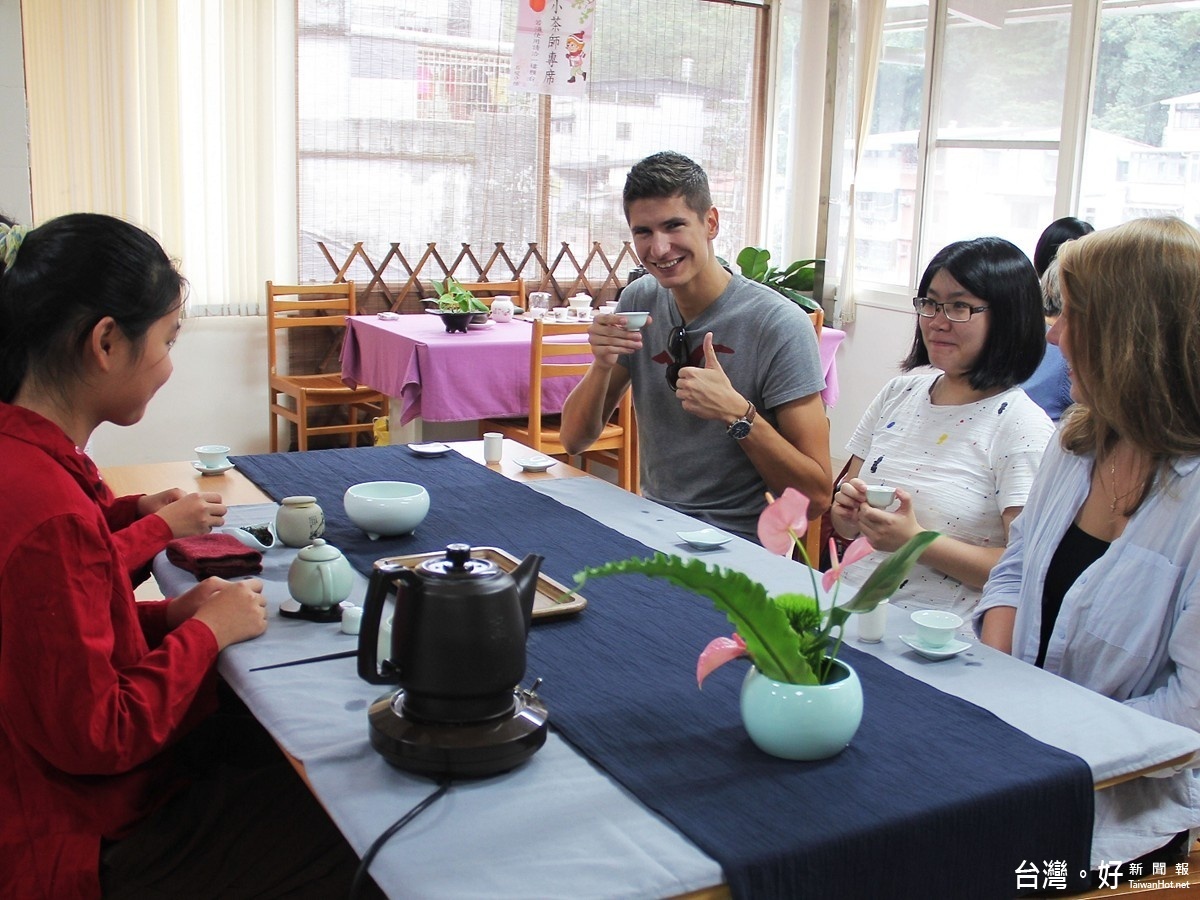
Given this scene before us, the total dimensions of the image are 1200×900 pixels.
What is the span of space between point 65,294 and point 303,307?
150 inches

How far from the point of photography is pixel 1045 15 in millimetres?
4816

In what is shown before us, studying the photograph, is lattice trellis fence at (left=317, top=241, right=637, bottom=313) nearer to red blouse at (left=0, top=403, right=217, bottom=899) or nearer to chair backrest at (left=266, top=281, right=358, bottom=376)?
chair backrest at (left=266, top=281, right=358, bottom=376)

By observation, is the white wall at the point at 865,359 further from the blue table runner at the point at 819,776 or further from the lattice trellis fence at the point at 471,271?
the blue table runner at the point at 819,776

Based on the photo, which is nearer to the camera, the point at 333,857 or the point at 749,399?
the point at 333,857

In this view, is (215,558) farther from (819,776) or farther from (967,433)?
(967,433)

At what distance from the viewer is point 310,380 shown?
16.3ft

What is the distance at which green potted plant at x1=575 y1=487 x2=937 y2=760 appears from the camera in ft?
3.56

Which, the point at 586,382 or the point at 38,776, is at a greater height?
the point at 586,382

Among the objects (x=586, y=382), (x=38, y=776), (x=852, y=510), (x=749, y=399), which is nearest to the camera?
(x=38, y=776)

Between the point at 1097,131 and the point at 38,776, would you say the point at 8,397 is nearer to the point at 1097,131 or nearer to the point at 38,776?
the point at 38,776

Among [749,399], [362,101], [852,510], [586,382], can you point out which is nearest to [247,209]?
[362,101]

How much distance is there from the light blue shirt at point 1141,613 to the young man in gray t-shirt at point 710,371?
69cm

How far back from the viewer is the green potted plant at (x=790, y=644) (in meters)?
1.09

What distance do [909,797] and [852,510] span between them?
0.82 m
